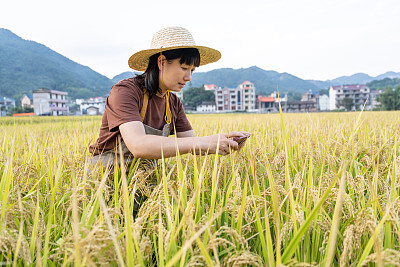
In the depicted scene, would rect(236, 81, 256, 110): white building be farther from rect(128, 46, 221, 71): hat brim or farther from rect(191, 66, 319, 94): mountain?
rect(191, 66, 319, 94): mountain

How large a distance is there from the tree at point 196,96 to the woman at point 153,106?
62.9 meters

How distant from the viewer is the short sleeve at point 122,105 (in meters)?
1.52

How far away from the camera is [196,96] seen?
213 ft

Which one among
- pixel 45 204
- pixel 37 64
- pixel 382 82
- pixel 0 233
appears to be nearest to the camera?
pixel 0 233

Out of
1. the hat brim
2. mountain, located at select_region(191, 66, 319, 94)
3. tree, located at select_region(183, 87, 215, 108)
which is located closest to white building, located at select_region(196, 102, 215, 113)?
tree, located at select_region(183, 87, 215, 108)

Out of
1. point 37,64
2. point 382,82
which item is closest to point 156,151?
point 382,82

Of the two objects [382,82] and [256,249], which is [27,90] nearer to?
[256,249]

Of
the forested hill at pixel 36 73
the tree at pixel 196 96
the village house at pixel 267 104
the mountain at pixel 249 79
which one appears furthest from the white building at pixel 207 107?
the mountain at pixel 249 79

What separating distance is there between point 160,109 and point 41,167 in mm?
880

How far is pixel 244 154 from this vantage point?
5.86 ft

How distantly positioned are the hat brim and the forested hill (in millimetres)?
102799

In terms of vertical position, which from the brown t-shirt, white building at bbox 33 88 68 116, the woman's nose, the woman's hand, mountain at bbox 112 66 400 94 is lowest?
the woman's hand

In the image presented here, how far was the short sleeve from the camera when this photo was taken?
1.52 m

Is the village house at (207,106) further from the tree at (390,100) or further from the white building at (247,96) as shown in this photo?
the tree at (390,100)
